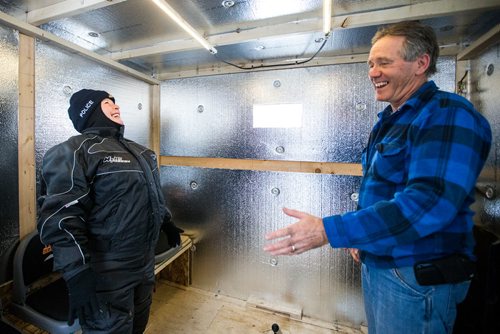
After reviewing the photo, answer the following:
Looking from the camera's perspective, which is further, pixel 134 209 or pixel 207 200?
pixel 207 200

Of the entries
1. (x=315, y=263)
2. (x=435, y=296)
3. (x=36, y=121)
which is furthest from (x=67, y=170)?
(x=315, y=263)

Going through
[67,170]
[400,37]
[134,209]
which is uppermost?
[400,37]

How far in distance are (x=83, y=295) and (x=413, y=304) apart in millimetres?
1117

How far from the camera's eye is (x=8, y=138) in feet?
4.04

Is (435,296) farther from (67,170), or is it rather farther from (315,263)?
(67,170)

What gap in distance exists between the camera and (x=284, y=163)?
1804 millimetres

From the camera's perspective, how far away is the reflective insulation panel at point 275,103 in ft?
5.37

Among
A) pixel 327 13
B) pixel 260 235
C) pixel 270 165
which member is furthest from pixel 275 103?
pixel 260 235

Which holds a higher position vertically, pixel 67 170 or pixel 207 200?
pixel 67 170

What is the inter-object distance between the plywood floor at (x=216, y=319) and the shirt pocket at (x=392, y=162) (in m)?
1.43

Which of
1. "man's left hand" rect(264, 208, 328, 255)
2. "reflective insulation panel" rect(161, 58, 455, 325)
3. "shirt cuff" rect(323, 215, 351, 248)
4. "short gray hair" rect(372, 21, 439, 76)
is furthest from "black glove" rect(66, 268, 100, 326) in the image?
"short gray hair" rect(372, 21, 439, 76)

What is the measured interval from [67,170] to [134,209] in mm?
296

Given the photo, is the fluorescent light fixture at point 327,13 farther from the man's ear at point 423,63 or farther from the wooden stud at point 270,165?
the wooden stud at point 270,165

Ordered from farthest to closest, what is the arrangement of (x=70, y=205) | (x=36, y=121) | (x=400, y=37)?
1. (x=36, y=121)
2. (x=70, y=205)
3. (x=400, y=37)
